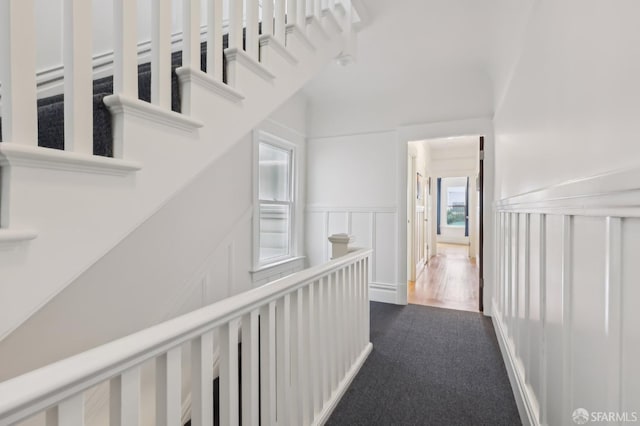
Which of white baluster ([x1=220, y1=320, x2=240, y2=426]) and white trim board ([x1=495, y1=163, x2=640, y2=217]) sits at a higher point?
white trim board ([x1=495, y1=163, x2=640, y2=217])

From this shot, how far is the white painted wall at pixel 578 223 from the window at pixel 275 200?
2238 mm

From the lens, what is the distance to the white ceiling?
2158mm

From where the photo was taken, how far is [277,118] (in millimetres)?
3285

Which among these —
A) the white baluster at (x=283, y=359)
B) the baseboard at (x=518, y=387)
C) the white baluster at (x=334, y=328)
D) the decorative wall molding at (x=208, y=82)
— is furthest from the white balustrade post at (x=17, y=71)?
the baseboard at (x=518, y=387)

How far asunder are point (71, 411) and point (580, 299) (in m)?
1.26

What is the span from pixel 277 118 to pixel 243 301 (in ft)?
8.91

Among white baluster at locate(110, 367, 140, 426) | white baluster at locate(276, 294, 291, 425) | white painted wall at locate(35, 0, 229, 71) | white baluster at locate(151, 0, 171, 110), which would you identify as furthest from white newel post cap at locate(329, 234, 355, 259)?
white painted wall at locate(35, 0, 229, 71)

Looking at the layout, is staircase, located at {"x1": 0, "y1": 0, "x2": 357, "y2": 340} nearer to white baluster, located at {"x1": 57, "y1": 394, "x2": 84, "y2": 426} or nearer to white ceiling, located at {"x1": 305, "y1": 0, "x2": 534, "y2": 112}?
white baluster, located at {"x1": 57, "y1": 394, "x2": 84, "y2": 426}

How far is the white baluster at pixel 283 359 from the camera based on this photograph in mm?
1178

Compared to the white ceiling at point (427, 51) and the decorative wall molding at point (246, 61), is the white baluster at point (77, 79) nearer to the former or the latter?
the decorative wall molding at point (246, 61)

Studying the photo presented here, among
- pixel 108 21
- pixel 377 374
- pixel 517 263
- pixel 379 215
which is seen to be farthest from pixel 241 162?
pixel 517 263

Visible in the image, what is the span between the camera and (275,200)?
342cm

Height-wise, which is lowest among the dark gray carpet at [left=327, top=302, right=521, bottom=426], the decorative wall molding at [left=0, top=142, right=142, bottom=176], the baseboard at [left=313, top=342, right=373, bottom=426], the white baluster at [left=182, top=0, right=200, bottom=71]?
the dark gray carpet at [left=327, top=302, right=521, bottom=426]

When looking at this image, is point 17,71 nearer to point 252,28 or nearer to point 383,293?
point 252,28
